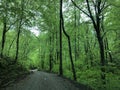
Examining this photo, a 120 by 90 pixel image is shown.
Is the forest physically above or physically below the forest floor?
above

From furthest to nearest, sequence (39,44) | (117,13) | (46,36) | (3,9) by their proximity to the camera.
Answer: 1. (39,44)
2. (46,36)
3. (117,13)
4. (3,9)

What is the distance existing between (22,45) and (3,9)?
113 feet

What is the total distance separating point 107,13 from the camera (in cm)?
1911

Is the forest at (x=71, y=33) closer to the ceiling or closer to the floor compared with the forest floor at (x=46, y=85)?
closer to the ceiling

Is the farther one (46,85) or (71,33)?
(71,33)

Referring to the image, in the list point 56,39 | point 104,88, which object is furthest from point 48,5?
point 56,39

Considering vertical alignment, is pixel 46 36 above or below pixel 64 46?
above

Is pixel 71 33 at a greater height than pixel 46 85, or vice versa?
pixel 71 33

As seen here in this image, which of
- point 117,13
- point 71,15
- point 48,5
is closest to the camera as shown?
point 117,13

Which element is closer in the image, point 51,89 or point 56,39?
point 51,89

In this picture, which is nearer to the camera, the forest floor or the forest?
the forest floor

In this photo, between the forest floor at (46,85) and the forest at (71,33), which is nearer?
the forest floor at (46,85)

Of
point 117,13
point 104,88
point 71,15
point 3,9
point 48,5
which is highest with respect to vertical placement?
point 71,15

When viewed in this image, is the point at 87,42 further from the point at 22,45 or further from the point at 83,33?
the point at 22,45
